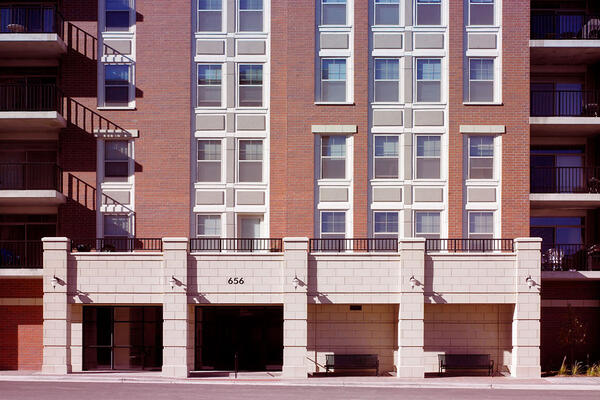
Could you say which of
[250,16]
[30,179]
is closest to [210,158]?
[250,16]

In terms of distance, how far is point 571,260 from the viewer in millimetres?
32906

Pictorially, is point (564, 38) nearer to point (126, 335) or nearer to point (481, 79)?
point (481, 79)

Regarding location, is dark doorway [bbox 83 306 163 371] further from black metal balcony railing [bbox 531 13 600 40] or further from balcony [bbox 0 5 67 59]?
black metal balcony railing [bbox 531 13 600 40]

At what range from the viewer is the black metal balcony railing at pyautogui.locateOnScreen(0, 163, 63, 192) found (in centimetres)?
3278

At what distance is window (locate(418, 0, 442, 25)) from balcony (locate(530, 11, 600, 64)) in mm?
3970

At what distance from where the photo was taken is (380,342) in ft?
104

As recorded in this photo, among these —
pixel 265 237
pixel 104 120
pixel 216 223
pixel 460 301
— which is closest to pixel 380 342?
pixel 460 301

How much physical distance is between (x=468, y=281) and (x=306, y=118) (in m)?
9.17

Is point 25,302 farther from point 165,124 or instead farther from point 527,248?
point 527,248

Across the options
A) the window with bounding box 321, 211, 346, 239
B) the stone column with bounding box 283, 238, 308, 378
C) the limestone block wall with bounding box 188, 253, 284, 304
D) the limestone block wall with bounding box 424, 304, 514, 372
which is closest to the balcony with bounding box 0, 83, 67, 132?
the limestone block wall with bounding box 188, 253, 284, 304

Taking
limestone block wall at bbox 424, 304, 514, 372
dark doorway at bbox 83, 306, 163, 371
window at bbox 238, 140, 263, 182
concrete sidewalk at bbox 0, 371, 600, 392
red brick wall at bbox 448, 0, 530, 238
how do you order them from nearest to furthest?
concrete sidewalk at bbox 0, 371, 600, 392, limestone block wall at bbox 424, 304, 514, 372, dark doorway at bbox 83, 306, 163, 371, red brick wall at bbox 448, 0, 530, 238, window at bbox 238, 140, 263, 182

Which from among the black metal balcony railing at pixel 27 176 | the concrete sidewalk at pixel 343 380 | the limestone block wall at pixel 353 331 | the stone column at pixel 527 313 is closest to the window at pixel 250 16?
the black metal balcony railing at pixel 27 176

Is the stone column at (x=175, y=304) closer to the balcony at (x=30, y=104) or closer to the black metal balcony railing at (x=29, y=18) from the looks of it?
the balcony at (x=30, y=104)

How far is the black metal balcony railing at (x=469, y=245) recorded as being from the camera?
1247 inches
